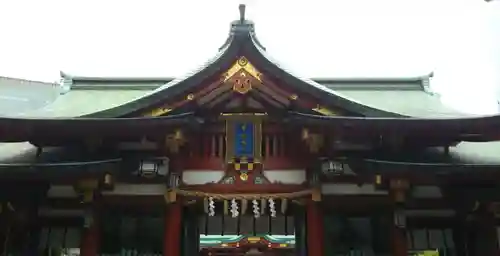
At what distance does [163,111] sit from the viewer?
10.5 m

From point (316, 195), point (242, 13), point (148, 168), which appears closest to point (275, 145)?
point (316, 195)

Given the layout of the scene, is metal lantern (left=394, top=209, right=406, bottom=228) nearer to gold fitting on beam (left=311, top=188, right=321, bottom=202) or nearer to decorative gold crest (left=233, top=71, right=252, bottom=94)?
gold fitting on beam (left=311, top=188, right=321, bottom=202)

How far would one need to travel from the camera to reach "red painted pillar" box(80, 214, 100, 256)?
10094 mm

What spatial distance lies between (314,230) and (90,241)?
4.29 metres

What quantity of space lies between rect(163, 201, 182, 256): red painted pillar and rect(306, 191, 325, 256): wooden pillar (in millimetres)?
2484

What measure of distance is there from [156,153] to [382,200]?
4635 millimetres

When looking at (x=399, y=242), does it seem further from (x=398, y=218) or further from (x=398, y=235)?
(x=398, y=218)

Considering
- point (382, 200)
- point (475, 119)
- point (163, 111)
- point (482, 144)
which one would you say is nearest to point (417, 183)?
point (382, 200)

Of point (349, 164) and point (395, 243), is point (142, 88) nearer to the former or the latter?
point (349, 164)

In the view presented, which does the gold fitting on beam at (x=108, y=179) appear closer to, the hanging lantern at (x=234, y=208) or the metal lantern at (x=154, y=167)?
the metal lantern at (x=154, y=167)

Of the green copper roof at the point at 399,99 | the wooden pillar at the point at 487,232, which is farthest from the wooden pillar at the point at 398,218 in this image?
the green copper roof at the point at 399,99

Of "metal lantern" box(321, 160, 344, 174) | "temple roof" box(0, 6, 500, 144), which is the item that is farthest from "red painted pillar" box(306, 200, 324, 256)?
"temple roof" box(0, 6, 500, 144)

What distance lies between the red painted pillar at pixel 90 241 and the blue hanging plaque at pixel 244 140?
10.2ft

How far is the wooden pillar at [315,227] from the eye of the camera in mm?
10062
